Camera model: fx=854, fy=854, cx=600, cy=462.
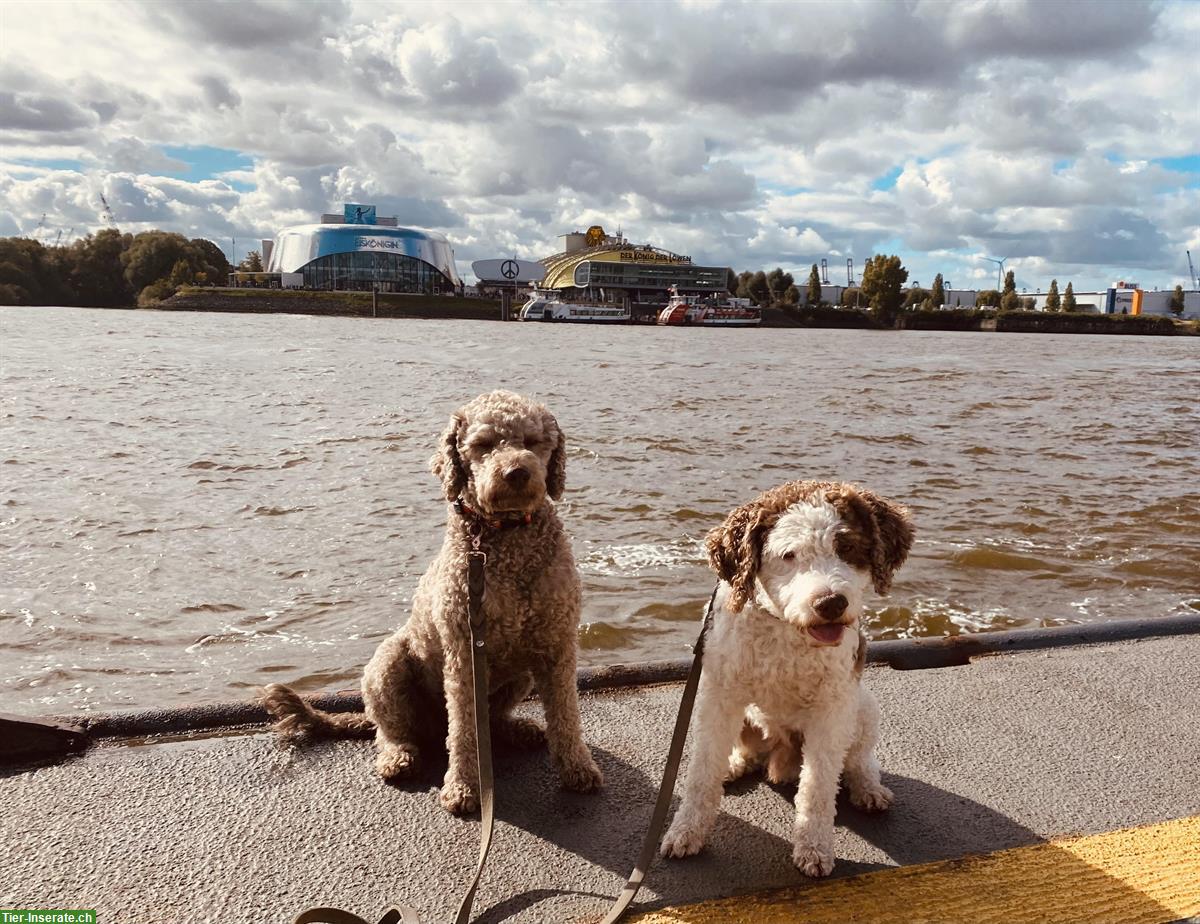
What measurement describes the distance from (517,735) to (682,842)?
108cm

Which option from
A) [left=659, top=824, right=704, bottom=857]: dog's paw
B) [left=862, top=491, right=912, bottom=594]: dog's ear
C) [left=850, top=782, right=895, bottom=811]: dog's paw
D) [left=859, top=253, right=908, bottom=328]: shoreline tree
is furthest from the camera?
[left=859, top=253, right=908, bottom=328]: shoreline tree

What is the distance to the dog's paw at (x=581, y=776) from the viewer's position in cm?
339

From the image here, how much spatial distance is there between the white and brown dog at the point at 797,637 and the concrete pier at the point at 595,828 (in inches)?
9.0

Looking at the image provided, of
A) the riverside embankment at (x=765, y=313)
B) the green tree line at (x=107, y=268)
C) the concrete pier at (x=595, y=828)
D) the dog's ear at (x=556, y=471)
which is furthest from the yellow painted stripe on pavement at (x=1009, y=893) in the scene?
the green tree line at (x=107, y=268)

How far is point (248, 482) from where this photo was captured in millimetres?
11188

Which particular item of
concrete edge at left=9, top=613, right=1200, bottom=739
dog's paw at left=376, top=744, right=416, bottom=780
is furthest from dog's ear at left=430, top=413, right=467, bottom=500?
concrete edge at left=9, top=613, right=1200, bottom=739

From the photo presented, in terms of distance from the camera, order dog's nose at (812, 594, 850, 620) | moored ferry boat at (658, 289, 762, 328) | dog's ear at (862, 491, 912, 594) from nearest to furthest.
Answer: dog's nose at (812, 594, 850, 620)
dog's ear at (862, 491, 912, 594)
moored ferry boat at (658, 289, 762, 328)

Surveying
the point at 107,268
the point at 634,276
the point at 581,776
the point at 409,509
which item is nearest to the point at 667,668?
the point at 581,776

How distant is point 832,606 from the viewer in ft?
8.20

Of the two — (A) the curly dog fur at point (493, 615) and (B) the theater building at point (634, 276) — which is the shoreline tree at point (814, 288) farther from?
(A) the curly dog fur at point (493, 615)

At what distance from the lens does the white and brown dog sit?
2.65 metres

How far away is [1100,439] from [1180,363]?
32824 millimetres

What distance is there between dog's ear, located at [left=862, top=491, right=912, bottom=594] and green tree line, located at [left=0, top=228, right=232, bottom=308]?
400 ft

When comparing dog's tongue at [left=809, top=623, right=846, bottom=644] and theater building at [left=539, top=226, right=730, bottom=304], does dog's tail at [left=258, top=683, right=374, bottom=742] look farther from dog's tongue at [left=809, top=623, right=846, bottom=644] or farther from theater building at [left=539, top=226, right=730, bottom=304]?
theater building at [left=539, top=226, right=730, bottom=304]
